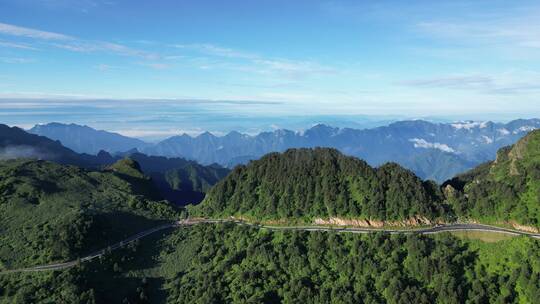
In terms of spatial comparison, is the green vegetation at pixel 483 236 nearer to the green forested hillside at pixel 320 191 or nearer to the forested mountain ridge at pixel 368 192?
the forested mountain ridge at pixel 368 192

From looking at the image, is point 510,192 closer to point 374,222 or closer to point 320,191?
point 374,222

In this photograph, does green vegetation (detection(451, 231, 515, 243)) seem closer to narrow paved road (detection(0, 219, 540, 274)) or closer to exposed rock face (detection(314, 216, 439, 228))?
narrow paved road (detection(0, 219, 540, 274))

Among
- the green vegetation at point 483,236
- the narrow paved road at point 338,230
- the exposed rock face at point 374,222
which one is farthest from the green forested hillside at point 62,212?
the green vegetation at point 483,236

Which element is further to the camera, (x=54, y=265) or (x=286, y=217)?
(x=286, y=217)

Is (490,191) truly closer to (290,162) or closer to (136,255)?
(290,162)

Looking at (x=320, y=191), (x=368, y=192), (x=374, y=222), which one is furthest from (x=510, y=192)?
(x=320, y=191)

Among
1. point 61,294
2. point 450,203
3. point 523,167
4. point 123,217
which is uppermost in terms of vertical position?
point 523,167

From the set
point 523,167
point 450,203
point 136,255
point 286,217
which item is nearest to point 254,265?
point 286,217
